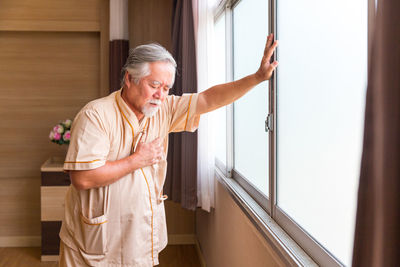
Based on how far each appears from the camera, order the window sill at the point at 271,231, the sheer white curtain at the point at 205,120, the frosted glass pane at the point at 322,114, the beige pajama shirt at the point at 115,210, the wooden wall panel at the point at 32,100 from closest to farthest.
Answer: the frosted glass pane at the point at 322,114 < the window sill at the point at 271,231 < the beige pajama shirt at the point at 115,210 < the sheer white curtain at the point at 205,120 < the wooden wall panel at the point at 32,100

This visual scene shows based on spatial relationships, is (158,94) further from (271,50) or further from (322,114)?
(322,114)

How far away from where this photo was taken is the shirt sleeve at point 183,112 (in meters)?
1.88

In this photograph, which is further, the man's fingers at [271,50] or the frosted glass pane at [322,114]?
the man's fingers at [271,50]

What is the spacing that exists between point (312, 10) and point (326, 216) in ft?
1.99

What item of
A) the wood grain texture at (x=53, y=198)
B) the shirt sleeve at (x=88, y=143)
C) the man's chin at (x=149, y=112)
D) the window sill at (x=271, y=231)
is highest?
the man's chin at (x=149, y=112)

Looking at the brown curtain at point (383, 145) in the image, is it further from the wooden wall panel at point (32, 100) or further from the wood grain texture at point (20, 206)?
the wood grain texture at point (20, 206)

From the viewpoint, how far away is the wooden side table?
141 inches

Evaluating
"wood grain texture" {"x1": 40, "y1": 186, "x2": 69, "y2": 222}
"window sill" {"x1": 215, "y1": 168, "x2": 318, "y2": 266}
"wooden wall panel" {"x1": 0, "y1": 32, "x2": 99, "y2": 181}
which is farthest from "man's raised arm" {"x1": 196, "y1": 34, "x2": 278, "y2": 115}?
"wooden wall panel" {"x1": 0, "y1": 32, "x2": 99, "y2": 181}

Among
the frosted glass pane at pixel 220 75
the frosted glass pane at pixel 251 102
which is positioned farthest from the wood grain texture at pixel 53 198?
the frosted glass pane at pixel 251 102

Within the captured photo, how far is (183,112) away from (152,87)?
277 mm

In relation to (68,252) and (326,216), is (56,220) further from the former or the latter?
(326,216)

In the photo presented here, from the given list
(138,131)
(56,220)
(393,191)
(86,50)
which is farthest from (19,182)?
(393,191)

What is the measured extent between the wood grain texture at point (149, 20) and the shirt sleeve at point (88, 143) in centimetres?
242

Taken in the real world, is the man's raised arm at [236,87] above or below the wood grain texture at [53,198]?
above
